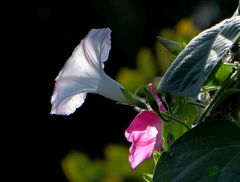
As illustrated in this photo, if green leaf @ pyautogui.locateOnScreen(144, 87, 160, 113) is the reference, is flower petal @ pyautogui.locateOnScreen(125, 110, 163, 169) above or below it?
below

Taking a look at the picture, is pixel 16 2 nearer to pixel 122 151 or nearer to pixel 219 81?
pixel 122 151

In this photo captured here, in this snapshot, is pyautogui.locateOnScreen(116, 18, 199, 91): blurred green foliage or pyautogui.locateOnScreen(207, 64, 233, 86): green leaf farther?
pyautogui.locateOnScreen(116, 18, 199, 91): blurred green foliage

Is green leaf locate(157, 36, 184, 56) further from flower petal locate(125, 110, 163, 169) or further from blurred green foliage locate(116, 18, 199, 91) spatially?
blurred green foliage locate(116, 18, 199, 91)

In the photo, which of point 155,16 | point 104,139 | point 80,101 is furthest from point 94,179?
point 80,101

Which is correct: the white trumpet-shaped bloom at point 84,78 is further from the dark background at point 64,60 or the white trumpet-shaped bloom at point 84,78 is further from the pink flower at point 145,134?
the dark background at point 64,60

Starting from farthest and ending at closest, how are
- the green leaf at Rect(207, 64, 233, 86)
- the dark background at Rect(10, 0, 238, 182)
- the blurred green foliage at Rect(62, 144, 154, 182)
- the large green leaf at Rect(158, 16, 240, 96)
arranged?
the dark background at Rect(10, 0, 238, 182), the blurred green foliage at Rect(62, 144, 154, 182), the green leaf at Rect(207, 64, 233, 86), the large green leaf at Rect(158, 16, 240, 96)

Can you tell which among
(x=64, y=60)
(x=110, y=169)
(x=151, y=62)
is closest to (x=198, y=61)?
(x=110, y=169)

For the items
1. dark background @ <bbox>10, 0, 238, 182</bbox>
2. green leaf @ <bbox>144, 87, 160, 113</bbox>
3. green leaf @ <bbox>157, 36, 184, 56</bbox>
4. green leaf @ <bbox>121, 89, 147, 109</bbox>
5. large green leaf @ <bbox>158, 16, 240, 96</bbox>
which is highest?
large green leaf @ <bbox>158, 16, 240, 96</bbox>

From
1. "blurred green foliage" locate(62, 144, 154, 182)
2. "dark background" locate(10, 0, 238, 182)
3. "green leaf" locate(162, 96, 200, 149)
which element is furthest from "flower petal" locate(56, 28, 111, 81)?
"dark background" locate(10, 0, 238, 182)
